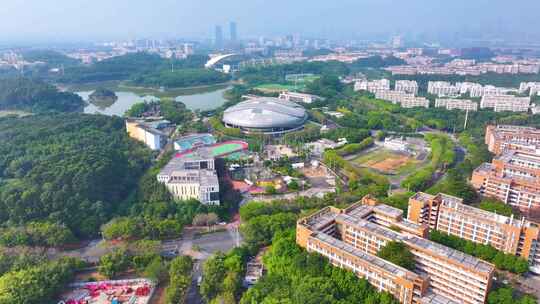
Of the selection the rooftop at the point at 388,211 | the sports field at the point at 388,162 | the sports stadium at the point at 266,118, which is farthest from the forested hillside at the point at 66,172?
the sports field at the point at 388,162

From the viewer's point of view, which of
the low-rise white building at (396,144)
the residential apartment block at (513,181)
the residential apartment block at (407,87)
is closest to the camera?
the residential apartment block at (513,181)

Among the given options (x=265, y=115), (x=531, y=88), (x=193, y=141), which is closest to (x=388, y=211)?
(x=193, y=141)

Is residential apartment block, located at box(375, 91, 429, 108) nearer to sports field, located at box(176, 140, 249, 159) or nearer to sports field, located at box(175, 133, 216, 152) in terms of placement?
sports field, located at box(176, 140, 249, 159)

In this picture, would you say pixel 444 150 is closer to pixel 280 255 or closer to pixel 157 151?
pixel 280 255

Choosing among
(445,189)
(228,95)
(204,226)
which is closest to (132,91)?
(228,95)

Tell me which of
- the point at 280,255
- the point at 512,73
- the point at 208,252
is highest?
the point at 512,73

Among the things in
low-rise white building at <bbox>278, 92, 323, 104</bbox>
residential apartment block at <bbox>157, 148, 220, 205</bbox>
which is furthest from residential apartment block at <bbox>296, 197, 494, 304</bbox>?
low-rise white building at <bbox>278, 92, 323, 104</bbox>

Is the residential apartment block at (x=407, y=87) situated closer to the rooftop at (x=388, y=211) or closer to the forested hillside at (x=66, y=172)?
the forested hillside at (x=66, y=172)
